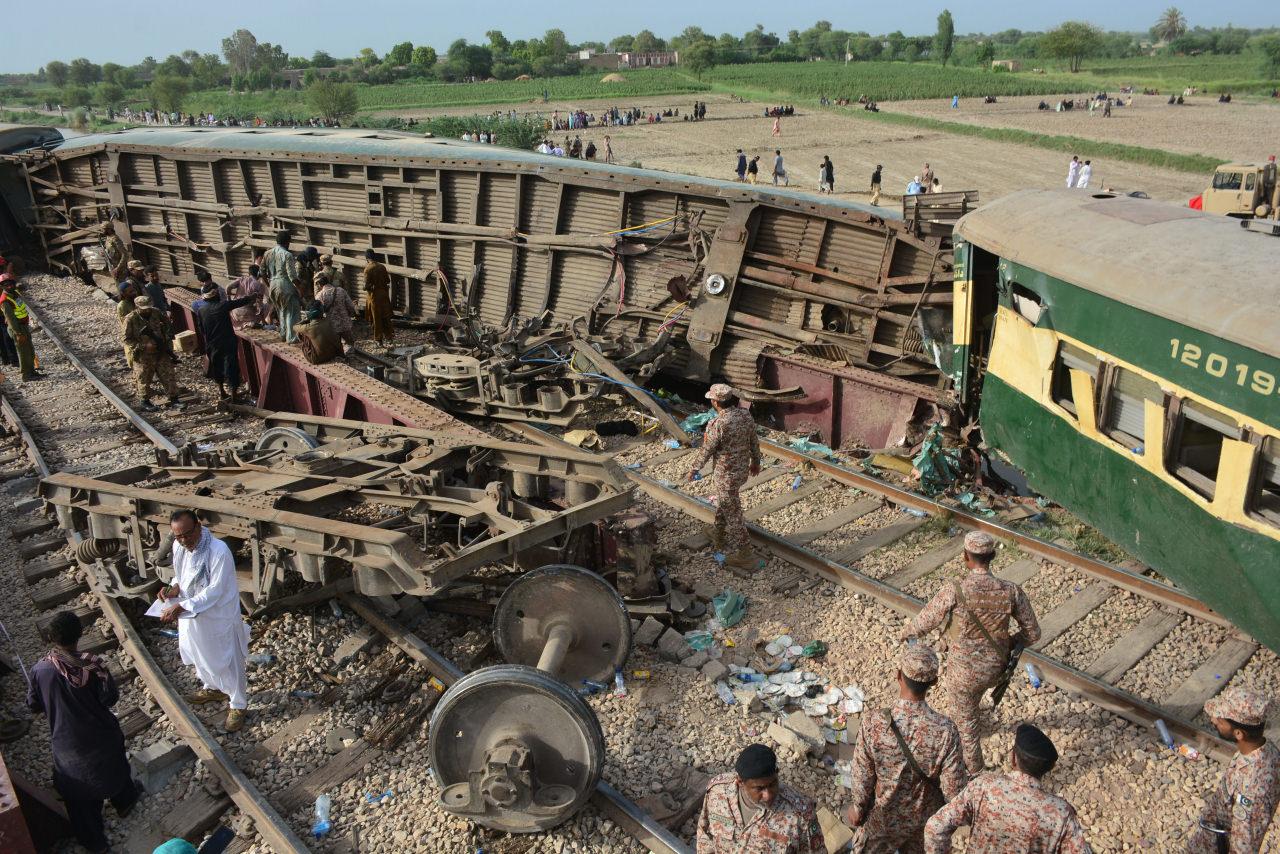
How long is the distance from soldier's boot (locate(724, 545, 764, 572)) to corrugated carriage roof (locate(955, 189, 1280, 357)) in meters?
3.23

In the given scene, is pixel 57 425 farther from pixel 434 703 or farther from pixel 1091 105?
pixel 1091 105

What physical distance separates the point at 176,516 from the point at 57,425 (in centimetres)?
743

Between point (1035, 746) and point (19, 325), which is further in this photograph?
point (19, 325)

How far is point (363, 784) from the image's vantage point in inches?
203

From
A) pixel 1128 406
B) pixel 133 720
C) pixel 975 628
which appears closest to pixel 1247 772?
pixel 975 628

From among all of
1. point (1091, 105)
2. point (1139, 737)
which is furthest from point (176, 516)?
point (1091, 105)

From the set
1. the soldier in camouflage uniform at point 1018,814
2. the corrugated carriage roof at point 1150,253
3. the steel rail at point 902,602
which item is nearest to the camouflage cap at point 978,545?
the soldier in camouflage uniform at point 1018,814

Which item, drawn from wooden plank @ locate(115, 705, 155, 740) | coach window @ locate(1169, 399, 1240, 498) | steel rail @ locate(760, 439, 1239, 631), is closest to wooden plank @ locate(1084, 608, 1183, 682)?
steel rail @ locate(760, 439, 1239, 631)

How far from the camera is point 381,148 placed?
45.8 feet

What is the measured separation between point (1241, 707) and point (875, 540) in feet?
13.5

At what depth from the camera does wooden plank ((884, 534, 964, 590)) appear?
7.16 m

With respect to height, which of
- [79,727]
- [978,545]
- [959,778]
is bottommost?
[79,727]

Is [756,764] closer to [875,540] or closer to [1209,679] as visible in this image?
[1209,679]

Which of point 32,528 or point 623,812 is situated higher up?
point 32,528
